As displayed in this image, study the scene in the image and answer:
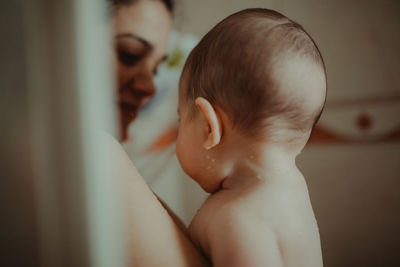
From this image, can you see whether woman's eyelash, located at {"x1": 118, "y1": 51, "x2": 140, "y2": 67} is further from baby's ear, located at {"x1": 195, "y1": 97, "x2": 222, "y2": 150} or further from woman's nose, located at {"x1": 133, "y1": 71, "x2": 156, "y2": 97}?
baby's ear, located at {"x1": 195, "y1": 97, "x2": 222, "y2": 150}

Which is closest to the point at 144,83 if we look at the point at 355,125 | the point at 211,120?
the point at 211,120

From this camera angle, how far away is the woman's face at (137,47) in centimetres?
67

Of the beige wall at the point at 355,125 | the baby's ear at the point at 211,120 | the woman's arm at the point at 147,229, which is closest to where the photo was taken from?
the woman's arm at the point at 147,229

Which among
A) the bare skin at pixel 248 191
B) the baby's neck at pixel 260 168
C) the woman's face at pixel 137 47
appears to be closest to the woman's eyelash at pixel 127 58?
the woman's face at pixel 137 47

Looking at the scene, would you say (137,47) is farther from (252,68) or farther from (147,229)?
(147,229)

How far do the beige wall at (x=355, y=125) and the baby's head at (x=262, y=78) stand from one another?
617 millimetres

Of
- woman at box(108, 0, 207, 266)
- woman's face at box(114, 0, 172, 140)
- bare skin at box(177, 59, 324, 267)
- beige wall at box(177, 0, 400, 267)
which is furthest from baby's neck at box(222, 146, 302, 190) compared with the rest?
beige wall at box(177, 0, 400, 267)

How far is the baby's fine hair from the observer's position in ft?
1.34

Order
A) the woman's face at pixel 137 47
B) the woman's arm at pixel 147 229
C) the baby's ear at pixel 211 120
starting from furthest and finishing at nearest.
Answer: the woman's face at pixel 137 47
the baby's ear at pixel 211 120
the woman's arm at pixel 147 229

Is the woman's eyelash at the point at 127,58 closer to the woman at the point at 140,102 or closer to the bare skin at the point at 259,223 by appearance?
the woman at the point at 140,102

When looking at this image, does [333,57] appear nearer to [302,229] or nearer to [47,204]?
[302,229]

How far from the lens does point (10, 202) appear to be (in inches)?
8.5

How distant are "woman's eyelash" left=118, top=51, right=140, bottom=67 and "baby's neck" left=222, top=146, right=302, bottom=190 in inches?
13.6

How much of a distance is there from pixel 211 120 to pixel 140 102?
42cm
